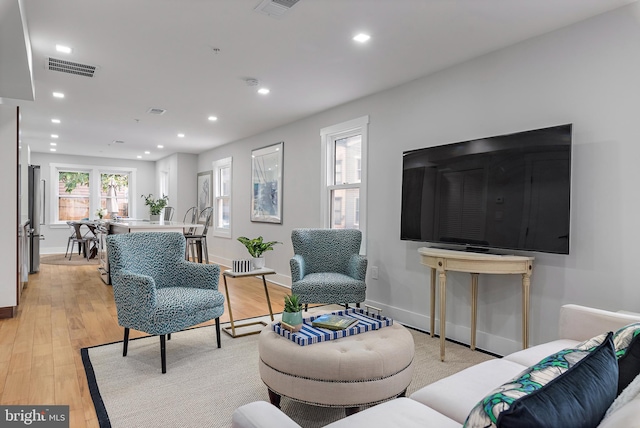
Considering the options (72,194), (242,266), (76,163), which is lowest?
(242,266)

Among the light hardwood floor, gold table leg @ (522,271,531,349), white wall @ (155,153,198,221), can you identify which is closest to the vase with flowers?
white wall @ (155,153,198,221)

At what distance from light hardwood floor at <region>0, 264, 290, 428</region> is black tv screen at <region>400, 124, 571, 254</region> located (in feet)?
6.62

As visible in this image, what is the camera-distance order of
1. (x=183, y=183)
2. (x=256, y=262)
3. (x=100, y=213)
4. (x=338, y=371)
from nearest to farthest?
(x=338, y=371), (x=256, y=262), (x=183, y=183), (x=100, y=213)

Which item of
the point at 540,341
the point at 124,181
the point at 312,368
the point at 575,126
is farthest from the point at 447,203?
the point at 124,181

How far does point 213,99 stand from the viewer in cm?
464

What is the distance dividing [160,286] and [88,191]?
8477 mm

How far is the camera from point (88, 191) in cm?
1006

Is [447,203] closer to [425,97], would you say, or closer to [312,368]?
[425,97]

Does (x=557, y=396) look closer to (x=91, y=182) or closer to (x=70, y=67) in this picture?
(x=70, y=67)

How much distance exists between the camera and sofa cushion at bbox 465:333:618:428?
0.65 metres

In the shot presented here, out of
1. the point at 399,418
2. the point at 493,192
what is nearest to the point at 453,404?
the point at 399,418

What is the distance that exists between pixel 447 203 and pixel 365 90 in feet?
5.47

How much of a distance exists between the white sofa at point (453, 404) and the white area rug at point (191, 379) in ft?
2.84

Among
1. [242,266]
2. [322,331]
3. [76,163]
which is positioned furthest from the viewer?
[76,163]
